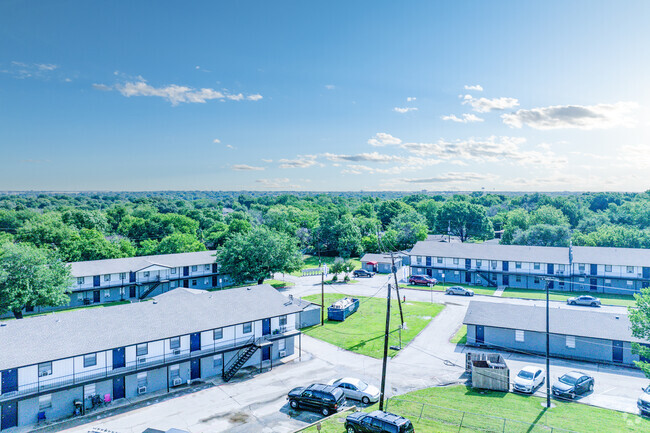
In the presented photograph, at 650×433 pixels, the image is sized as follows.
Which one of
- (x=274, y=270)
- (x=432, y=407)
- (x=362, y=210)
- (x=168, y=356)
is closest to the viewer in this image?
(x=432, y=407)

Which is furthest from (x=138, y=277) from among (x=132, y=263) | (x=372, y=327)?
(x=372, y=327)

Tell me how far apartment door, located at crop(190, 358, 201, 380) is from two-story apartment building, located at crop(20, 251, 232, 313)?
3436 centimetres

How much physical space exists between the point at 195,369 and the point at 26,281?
29365mm

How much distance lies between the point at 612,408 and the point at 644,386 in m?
6.36

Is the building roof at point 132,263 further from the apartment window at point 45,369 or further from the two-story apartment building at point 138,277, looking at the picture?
the apartment window at point 45,369

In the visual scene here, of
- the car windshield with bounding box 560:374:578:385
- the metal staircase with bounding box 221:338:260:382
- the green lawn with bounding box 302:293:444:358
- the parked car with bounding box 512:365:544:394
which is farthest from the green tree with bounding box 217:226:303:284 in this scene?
the car windshield with bounding box 560:374:578:385

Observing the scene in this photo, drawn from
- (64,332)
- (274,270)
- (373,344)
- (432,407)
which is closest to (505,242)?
(274,270)

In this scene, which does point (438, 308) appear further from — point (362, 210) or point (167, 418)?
point (362, 210)

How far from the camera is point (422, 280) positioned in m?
68.6

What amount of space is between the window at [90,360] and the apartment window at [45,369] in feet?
7.09

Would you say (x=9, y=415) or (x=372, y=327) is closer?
(x=9, y=415)

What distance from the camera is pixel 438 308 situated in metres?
53.6

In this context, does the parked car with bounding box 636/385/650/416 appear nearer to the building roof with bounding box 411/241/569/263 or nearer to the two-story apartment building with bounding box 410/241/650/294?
the two-story apartment building with bounding box 410/241/650/294

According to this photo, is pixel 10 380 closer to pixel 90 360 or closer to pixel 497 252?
pixel 90 360
